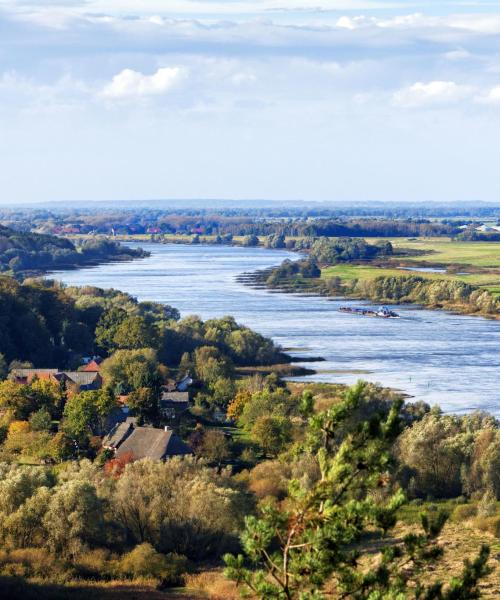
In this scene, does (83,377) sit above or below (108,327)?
below


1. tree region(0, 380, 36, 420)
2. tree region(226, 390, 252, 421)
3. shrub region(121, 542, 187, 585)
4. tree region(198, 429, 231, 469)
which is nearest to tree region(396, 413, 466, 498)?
tree region(198, 429, 231, 469)

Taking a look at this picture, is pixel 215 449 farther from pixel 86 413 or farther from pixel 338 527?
pixel 338 527

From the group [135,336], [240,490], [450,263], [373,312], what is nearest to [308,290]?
[373,312]

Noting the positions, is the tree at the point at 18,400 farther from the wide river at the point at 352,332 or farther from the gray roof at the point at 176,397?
the wide river at the point at 352,332

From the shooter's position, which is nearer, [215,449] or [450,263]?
[215,449]

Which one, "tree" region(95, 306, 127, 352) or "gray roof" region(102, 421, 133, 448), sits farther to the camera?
"tree" region(95, 306, 127, 352)

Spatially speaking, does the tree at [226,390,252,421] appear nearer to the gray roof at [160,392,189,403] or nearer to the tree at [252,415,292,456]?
the gray roof at [160,392,189,403]

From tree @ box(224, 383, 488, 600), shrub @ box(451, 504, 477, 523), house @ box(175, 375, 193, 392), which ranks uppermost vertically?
tree @ box(224, 383, 488, 600)

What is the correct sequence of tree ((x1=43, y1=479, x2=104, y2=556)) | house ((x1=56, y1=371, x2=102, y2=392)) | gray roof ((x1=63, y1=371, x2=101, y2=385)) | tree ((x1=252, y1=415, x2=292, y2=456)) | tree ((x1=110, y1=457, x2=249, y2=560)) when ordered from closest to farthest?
tree ((x1=43, y1=479, x2=104, y2=556))
tree ((x1=110, y1=457, x2=249, y2=560))
tree ((x1=252, y1=415, x2=292, y2=456))
house ((x1=56, y1=371, x2=102, y2=392))
gray roof ((x1=63, y1=371, x2=101, y2=385))
